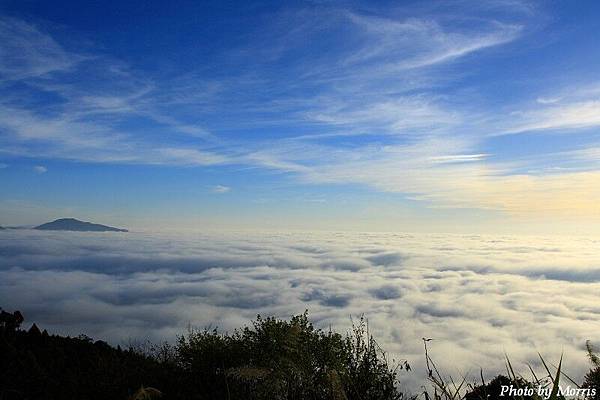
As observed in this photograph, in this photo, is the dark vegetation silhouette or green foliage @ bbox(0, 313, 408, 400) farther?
green foliage @ bbox(0, 313, 408, 400)

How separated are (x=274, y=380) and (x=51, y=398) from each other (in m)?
4.43

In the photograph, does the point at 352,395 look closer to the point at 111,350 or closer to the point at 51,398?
the point at 51,398

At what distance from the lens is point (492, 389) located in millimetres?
16906

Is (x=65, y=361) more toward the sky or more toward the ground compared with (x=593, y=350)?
more toward the ground

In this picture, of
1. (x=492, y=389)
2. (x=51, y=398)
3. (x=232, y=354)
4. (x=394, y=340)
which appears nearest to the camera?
(x=51, y=398)

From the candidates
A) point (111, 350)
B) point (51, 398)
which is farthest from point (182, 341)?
point (51, 398)

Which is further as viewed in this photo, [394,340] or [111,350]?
[394,340]

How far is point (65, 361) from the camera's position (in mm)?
11773

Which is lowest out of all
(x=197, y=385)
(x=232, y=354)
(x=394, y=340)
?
(x=394, y=340)

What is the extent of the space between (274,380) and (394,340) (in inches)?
7592

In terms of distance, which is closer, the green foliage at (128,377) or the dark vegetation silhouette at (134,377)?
the dark vegetation silhouette at (134,377)

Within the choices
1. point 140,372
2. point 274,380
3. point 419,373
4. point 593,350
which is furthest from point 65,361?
point 419,373

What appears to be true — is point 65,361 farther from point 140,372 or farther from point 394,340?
point 394,340

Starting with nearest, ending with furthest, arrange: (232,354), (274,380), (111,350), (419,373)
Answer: (274,380), (111,350), (232,354), (419,373)
